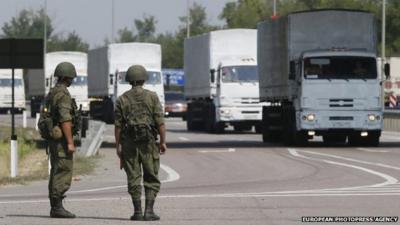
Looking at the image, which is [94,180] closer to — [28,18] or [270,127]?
[270,127]

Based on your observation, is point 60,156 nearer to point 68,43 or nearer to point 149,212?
A: point 149,212

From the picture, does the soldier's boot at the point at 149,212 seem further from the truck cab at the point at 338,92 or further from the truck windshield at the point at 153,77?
the truck windshield at the point at 153,77

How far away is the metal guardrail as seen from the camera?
50.6 metres

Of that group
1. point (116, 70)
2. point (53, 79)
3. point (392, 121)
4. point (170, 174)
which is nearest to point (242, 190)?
point (170, 174)

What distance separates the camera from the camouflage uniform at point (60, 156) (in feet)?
44.9

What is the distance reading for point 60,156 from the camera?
45.0ft

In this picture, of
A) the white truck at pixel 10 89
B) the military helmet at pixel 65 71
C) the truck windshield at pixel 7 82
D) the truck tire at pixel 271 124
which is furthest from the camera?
the white truck at pixel 10 89

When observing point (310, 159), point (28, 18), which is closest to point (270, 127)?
point (310, 159)

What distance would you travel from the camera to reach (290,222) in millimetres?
13250

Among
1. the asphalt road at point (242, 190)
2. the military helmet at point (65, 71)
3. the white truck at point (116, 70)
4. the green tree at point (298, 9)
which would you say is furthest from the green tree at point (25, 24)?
the military helmet at point (65, 71)

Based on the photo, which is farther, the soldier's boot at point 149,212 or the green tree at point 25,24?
the green tree at point 25,24

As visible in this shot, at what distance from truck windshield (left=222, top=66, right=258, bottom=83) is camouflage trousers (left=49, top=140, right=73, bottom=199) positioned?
1251 inches

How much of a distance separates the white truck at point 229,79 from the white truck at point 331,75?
10.6 metres

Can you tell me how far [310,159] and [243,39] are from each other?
63.9 ft
